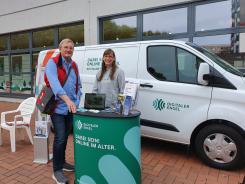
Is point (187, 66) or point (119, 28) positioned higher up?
point (119, 28)

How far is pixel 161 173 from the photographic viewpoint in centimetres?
385

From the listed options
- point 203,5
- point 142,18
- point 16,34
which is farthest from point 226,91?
point 16,34

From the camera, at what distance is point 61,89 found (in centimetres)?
318

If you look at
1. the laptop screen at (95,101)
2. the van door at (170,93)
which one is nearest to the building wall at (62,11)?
the van door at (170,93)

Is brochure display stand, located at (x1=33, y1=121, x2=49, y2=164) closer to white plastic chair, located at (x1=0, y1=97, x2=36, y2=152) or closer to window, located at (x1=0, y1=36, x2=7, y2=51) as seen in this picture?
white plastic chair, located at (x1=0, y1=97, x2=36, y2=152)

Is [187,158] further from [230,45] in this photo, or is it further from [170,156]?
[230,45]

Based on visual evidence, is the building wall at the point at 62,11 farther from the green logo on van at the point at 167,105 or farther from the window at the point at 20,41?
the green logo on van at the point at 167,105

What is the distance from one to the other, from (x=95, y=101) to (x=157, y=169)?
1600mm

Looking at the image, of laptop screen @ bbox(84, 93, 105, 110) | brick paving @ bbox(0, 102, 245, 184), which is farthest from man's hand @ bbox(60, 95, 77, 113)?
brick paving @ bbox(0, 102, 245, 184)

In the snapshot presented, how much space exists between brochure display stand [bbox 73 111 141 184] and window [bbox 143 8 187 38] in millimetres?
5423

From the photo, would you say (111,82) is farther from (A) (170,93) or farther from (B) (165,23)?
(B) (165,23)

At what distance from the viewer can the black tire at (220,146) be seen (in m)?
3.78

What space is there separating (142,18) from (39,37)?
5.06m

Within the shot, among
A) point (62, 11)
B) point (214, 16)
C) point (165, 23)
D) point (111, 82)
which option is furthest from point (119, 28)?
point (111, 82)
